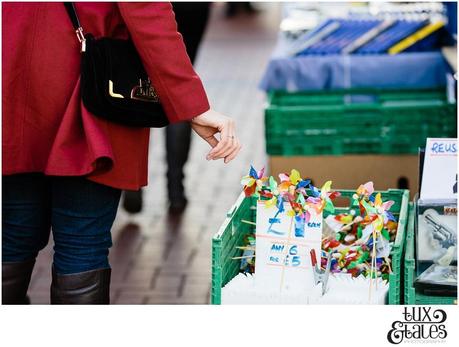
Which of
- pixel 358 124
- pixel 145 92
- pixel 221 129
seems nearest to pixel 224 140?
pixel 221 129

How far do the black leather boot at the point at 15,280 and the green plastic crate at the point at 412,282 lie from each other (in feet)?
3.71

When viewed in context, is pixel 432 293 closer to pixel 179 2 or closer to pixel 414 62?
pixel 414 62

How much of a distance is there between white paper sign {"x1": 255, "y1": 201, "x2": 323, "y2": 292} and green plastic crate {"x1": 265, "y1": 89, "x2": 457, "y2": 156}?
219 centimetres

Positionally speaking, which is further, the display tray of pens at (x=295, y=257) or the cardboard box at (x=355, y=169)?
the cardboard box at (x=355, y=169)

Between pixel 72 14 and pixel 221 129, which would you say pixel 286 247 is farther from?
pixel 72 14

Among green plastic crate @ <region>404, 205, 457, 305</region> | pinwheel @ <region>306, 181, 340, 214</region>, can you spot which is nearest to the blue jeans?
pinwheel @ <region>306, 181, 340, 214</region>

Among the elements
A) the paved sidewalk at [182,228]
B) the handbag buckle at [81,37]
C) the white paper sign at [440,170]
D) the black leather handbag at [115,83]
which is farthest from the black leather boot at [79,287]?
the paved sidewalk at [182,228]

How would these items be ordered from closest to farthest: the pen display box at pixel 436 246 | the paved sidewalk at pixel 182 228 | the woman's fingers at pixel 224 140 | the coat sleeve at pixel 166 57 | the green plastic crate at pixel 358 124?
1. the coat sleeve at pixel 166 57
2. the woman's fingers at pixel 224 140
3. the pen display box at pixel 436 246
4. the paved sidewalk at pixel 182 228
5. the green plastic crate at pixel 358 124

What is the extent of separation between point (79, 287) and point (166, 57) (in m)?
0.73

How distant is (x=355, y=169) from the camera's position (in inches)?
192

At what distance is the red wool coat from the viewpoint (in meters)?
2.58

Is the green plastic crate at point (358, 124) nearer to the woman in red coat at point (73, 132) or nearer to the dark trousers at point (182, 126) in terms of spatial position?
the dark trousers at point (182, 126)

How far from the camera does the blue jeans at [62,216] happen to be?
271 cm

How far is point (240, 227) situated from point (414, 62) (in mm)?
2180
